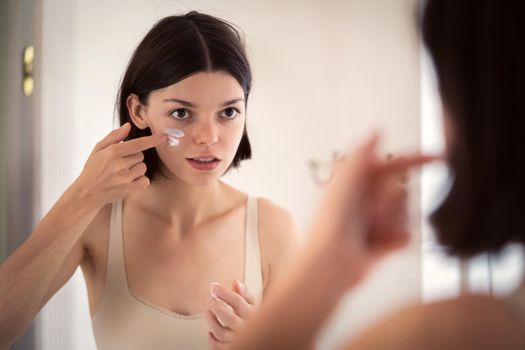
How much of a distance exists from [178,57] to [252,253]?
0.27 m

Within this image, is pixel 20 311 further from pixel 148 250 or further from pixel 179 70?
pixel 179 70

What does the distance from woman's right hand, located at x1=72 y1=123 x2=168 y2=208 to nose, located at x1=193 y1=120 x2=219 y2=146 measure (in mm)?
44

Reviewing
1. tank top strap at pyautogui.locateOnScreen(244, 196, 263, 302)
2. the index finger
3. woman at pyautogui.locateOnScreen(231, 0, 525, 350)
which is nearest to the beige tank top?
tank top strap at pyautogui.locateOnScreen(244, 196, 263, 302)

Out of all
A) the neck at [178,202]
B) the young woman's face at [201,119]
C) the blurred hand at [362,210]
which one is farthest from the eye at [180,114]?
the blurred hand at [362,210]

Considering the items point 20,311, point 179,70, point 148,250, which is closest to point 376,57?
point 179,70

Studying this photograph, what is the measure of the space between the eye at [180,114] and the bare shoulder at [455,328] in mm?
421

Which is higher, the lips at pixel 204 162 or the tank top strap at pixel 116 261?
the lips at pixel 204 162

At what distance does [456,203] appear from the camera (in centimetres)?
31

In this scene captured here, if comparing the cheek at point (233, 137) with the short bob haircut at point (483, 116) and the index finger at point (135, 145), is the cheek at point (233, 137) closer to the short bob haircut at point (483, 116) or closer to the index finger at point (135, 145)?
the index finger at point (135, 145)

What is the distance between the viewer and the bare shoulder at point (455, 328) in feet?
0.94

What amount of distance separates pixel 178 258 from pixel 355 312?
0.25 metres

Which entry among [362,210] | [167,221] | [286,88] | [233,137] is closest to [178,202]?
A: [167,221]

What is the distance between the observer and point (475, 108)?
0.31 m

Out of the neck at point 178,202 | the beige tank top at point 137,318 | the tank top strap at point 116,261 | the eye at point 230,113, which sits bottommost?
the beige tank top at point 137,318
